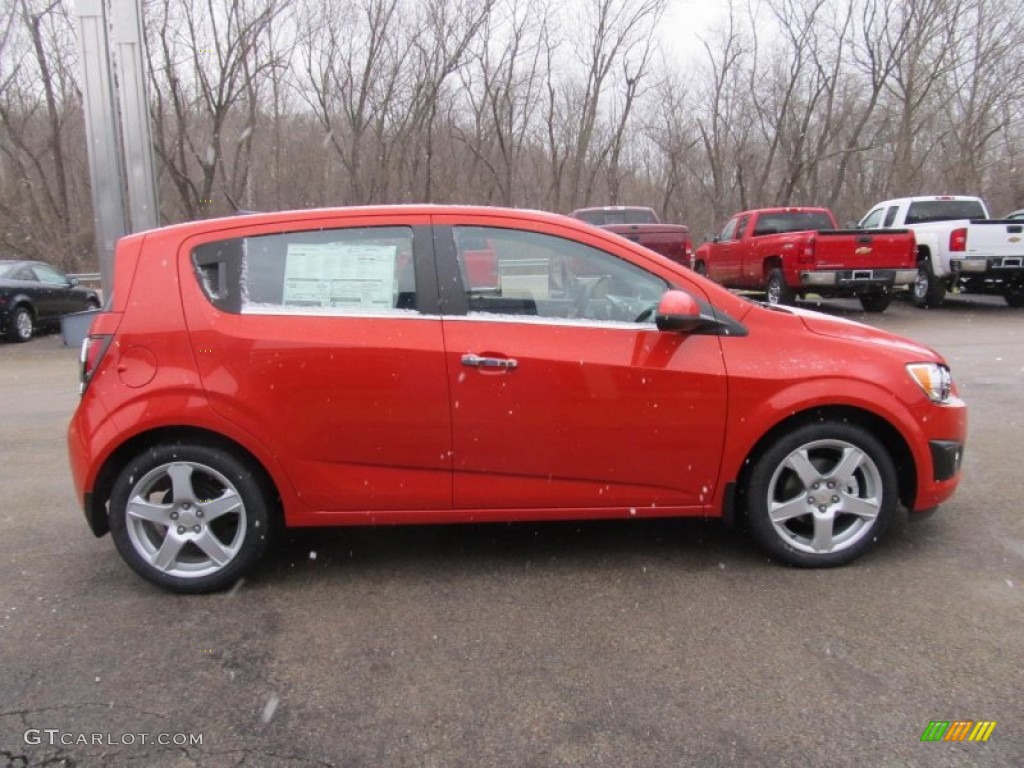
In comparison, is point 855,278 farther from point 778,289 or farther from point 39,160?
point 39,160

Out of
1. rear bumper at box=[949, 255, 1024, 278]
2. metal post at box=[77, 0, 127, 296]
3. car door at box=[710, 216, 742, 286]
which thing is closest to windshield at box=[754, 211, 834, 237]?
car door at box=[710, 216, 742, 286]

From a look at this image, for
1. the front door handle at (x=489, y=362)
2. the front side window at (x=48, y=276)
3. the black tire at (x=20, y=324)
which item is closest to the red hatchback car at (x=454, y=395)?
the front door handle at (x=489, y=362)

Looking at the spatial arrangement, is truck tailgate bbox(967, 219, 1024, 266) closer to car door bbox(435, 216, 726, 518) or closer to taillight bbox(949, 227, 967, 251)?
taillight bbox(949, 227, 967, 251)

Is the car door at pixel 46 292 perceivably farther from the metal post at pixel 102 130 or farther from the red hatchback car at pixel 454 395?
the red hatchback car at pixel 454 395

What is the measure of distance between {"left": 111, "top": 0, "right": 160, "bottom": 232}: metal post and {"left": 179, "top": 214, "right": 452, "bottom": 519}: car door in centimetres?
796

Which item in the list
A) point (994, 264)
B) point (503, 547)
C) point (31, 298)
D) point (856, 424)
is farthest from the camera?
point (31, 298)

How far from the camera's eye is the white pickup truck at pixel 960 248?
13.1 metres

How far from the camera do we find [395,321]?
11.2 feet

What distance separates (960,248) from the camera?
1341 cm

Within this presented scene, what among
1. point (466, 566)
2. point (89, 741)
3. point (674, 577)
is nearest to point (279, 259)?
point (466, 566)

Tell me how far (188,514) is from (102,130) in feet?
29.7

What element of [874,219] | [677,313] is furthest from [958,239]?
[677,313]

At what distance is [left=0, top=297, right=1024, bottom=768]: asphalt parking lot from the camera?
7.97 feet

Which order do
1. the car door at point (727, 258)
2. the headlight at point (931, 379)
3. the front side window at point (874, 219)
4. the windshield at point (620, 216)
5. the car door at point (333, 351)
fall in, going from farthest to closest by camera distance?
the front side window at point (874, 219)
the windshield at point (620, 216)
the car door at point (727, 258)
the headlight at point (931, 379)
the car door at point (333, 351)
